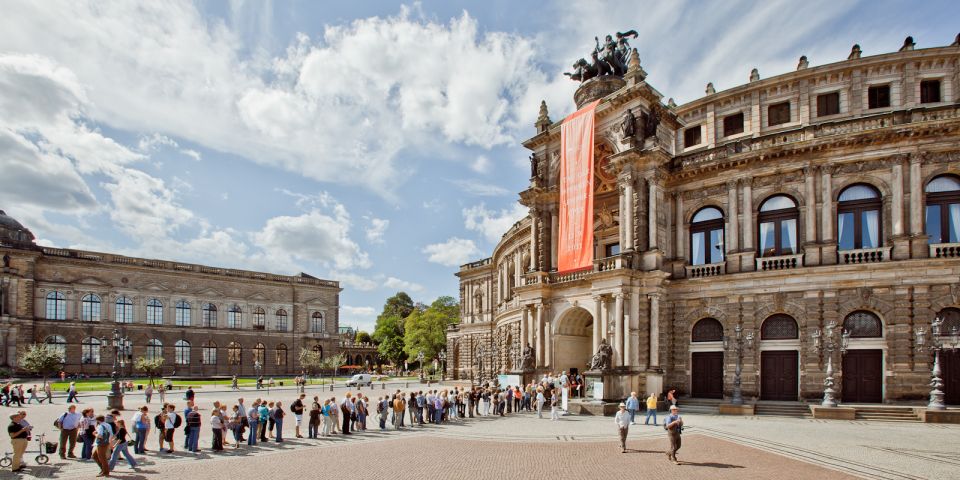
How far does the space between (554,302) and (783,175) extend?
47.3 ft

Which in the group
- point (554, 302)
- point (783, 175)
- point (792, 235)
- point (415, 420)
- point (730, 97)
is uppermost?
point (730, 97)

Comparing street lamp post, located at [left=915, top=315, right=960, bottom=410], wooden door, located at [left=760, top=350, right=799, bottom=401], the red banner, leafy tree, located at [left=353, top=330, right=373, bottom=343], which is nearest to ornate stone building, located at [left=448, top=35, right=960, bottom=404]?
wooden door, located at [left=760, top=350, right=799, bottom=401]

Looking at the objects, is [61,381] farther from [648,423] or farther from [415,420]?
[648,423]

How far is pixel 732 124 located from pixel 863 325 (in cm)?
1434

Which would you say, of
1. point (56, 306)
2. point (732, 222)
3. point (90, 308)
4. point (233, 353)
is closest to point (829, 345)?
point (732, 222)

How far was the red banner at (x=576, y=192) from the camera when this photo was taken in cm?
3394

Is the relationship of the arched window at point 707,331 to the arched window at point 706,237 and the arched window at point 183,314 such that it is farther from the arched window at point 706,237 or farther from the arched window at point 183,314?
the arched window at point 183,314

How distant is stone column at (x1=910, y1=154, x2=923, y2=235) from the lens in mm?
26922

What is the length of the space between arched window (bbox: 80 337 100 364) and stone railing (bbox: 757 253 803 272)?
237 ft

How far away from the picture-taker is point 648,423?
24656mm

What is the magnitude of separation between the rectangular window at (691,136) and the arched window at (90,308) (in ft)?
225

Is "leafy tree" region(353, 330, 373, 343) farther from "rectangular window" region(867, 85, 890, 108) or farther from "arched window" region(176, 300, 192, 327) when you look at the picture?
"rectangular window" region(867, 85, 890, 108)

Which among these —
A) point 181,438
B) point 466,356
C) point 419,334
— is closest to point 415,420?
point 181,438

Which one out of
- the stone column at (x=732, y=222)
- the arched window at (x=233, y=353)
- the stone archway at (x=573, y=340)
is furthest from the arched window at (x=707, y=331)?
the arched window at (x=233, y=353)
